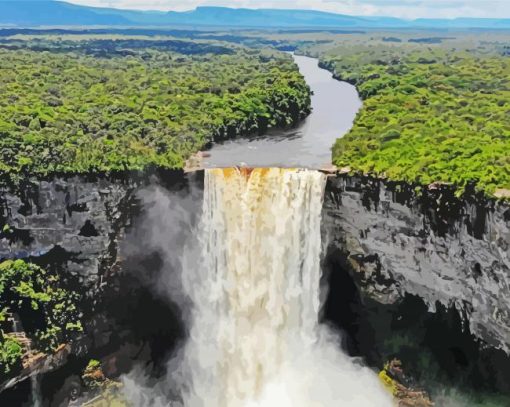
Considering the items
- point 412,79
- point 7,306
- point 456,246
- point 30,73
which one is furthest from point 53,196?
point 412,79

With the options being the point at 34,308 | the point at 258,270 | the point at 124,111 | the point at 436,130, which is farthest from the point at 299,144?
the point at 34,308

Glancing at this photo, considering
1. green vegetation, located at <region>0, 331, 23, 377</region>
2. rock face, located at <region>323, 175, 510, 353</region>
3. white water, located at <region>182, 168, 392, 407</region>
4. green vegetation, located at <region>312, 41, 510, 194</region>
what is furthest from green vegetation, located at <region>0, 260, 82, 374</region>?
green vegetation, located at <region>312, 41, 510, 194</region>

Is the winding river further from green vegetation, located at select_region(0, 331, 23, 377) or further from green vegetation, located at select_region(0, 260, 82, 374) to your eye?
green vegetation, located at select_region(0, 331, 23, 377)

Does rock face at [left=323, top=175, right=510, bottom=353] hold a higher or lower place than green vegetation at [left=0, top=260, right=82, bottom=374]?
higher

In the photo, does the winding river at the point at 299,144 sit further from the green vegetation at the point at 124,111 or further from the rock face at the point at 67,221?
the rock face at the point at 67,221

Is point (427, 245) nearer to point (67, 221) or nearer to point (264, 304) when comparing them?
point (264, 304)

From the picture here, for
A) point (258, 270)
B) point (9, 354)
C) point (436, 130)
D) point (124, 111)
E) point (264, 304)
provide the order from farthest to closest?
point (124, 111) < point (436, 130) < point (264, 304) < point (258, 270) < point (9, 354)


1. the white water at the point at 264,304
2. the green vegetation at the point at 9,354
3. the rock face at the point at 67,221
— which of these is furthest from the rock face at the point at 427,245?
the green vegetation at the point at 9,354
